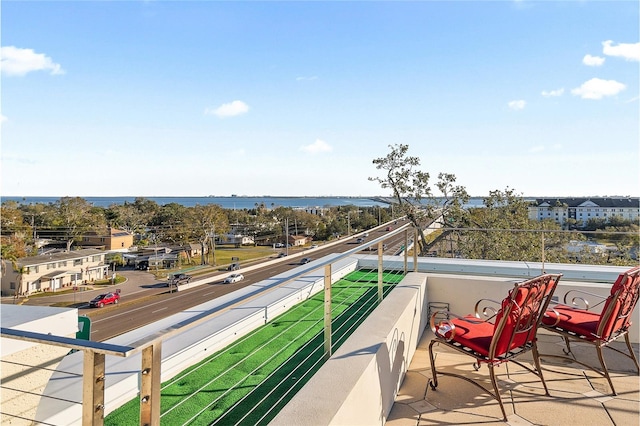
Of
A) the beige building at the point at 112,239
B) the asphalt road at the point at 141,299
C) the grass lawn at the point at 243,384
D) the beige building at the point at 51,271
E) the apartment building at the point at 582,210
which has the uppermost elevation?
the apartment building at the point at 582,210

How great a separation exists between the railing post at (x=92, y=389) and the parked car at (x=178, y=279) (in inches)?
996

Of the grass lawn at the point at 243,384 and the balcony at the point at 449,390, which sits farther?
the grass lawn at the point at 243,384

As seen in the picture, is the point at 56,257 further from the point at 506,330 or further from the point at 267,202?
the point at 267,202

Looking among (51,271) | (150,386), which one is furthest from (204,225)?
(150,386)

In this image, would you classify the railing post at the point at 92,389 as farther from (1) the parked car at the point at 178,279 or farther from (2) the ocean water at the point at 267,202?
(1) the parked car at the point at 178,279

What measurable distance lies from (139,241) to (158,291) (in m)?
10.5

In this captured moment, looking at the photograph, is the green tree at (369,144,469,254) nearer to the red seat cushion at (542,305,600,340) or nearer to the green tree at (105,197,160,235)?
the red seat cushion at (542,305,600,340)

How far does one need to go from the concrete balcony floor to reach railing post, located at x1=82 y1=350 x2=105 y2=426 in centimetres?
171

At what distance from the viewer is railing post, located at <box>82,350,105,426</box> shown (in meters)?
0.81

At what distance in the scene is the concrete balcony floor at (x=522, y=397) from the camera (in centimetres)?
210

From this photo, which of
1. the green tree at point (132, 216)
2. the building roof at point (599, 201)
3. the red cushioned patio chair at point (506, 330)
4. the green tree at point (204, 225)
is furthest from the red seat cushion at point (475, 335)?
the green tree at point (132, 216)

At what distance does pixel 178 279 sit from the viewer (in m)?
24.7

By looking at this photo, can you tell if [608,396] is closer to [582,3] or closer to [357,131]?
[582,3]

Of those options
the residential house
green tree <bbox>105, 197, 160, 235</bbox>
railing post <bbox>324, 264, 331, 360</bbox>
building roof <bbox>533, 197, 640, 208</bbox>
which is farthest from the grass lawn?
the residential house
